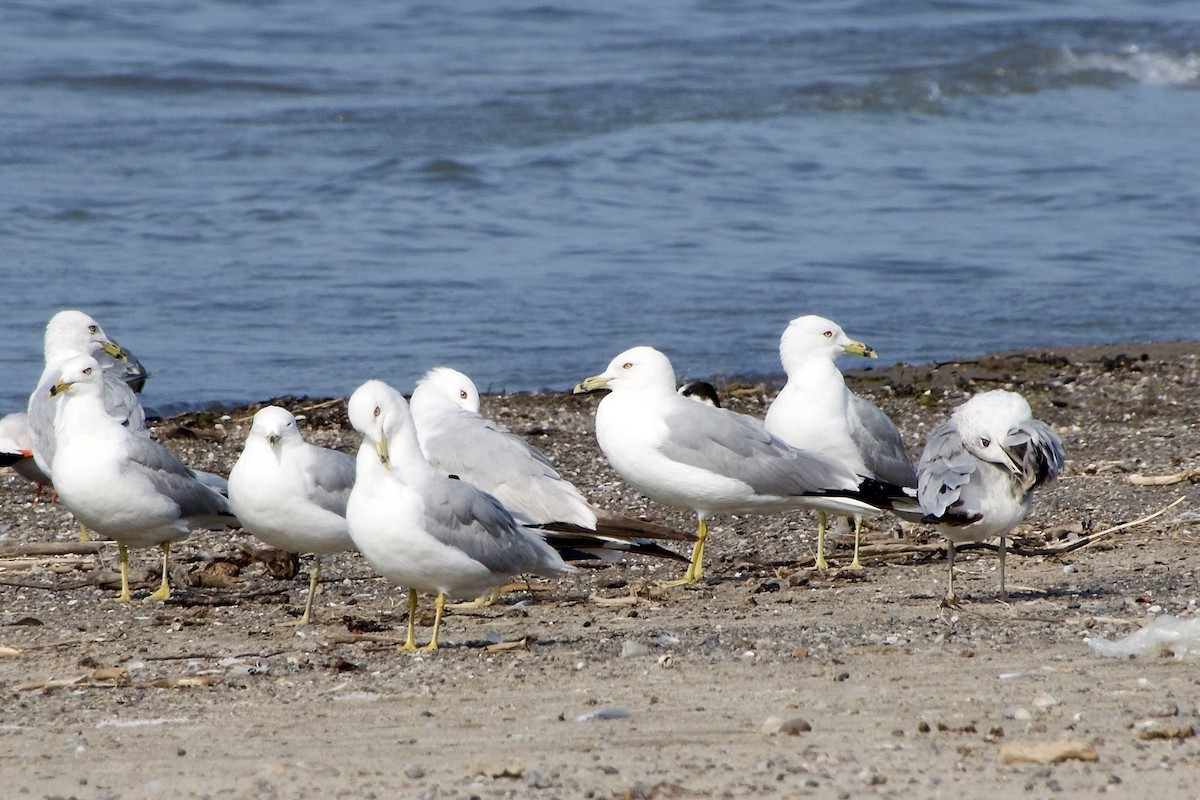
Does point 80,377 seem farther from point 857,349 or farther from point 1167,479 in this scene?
point 1167,479

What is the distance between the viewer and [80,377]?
7246 mm

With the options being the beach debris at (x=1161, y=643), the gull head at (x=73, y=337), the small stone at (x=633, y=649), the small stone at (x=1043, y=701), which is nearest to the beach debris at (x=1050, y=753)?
the small stone at (x=1043, y=701)

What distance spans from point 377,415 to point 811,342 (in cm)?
296

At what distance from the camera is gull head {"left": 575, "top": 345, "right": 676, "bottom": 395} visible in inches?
297

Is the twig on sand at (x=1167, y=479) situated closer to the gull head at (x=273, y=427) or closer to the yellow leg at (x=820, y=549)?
the yellow leg at (x=820, y=549)

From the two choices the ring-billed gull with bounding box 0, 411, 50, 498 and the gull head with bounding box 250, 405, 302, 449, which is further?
the ring-billed gull with bounding box 0, 411, 50, 498

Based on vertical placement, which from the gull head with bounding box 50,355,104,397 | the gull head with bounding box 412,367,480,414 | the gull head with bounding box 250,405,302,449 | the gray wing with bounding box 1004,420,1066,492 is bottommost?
A: the gray wing with bounding box 1004,420,1066,492

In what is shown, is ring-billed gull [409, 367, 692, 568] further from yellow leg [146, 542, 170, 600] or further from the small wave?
the small wave

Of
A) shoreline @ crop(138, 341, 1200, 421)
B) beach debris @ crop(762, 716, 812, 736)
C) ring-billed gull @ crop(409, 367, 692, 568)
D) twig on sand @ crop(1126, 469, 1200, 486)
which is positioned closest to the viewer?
beach debris @ crop(762, 716, 812, 736)

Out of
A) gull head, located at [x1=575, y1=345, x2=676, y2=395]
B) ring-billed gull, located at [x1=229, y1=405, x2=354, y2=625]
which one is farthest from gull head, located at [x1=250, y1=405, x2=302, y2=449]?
gull head, located at [x1=575, y1=345, x2=676, y2=395]

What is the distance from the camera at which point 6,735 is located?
14.9 ft

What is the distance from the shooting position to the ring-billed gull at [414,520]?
564 cm

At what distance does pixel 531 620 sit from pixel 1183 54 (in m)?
27.7

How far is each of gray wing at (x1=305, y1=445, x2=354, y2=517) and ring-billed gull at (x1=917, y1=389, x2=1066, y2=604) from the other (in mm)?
2218
